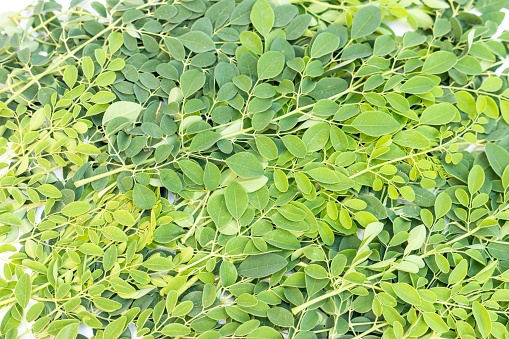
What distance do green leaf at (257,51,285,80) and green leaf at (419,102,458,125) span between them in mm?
343

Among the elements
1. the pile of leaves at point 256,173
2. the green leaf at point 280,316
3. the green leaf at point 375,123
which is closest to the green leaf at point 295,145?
the pile of leaves at point 256,173

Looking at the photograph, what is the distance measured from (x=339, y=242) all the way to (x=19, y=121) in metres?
0.81

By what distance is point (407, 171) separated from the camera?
30.6 inches

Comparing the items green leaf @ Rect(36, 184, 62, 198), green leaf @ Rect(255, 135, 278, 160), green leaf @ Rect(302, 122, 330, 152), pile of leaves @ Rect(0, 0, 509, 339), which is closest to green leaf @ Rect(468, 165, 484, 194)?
pile of leaves @ Rect(0, 0, 509, 339)

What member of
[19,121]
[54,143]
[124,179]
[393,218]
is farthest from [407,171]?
[19,121]

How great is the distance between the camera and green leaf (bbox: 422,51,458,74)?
79 cm

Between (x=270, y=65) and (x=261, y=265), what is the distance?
1.44 feet

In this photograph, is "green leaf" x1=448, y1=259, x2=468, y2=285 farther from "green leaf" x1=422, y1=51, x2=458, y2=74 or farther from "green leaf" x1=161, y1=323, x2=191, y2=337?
"green leaf" x1=161, y1=323, x2=191, y2=337

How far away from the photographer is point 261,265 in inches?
28.5

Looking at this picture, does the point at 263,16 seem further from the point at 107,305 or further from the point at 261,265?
the point at 107,305

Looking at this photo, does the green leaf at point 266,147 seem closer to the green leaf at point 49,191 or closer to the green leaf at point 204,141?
the green leaf at point 204,141

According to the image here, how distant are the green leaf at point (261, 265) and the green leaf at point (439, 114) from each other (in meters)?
0.45

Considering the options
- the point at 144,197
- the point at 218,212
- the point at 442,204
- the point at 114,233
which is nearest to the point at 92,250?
the point at 114,233

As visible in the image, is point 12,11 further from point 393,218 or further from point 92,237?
point 393,218
